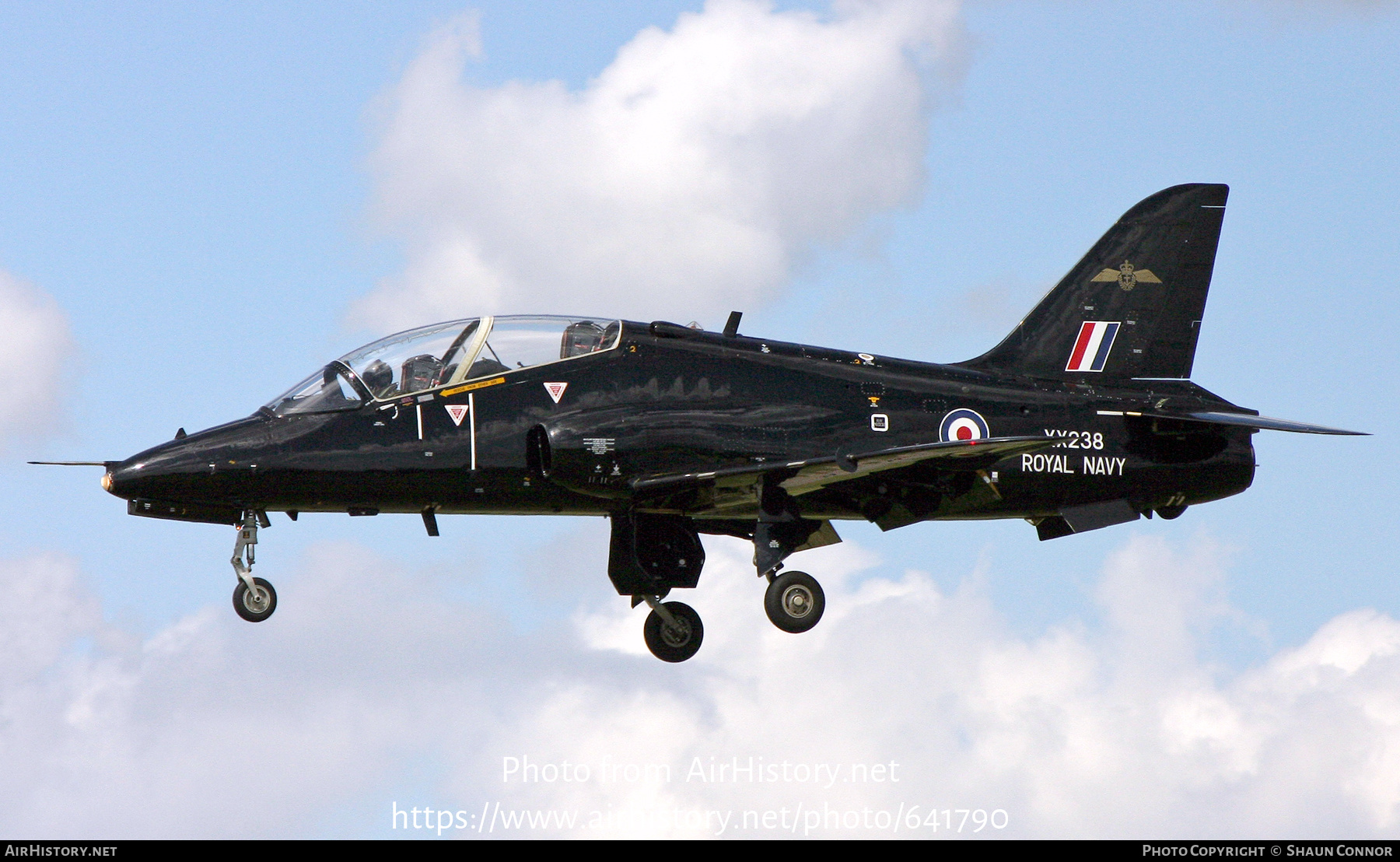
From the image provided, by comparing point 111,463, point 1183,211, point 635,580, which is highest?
point 1183,211

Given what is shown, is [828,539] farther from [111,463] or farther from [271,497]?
[111,463]

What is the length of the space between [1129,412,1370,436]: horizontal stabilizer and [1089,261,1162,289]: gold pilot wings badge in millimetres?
2496

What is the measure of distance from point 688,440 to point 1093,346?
21.6 ft

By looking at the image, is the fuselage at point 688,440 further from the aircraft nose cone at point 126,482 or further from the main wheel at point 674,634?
the main wheel at point 674,634

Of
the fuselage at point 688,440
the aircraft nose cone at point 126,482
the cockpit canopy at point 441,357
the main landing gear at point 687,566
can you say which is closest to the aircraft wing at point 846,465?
the fuselage at point 688,440

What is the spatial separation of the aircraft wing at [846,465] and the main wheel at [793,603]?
1.19m

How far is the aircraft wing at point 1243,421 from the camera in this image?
23.2 m

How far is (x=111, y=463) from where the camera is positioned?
2122cm

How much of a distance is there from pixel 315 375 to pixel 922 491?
784 centimetres

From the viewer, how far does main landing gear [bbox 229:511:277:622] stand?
2133cm

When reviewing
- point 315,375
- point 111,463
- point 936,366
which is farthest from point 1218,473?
point 111,463

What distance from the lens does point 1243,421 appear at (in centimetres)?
2352

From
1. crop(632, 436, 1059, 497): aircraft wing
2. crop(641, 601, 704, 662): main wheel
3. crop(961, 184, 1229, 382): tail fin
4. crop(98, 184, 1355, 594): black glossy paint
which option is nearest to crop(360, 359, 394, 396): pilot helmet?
crop(98, 184, 1355, 594): black glossy paint

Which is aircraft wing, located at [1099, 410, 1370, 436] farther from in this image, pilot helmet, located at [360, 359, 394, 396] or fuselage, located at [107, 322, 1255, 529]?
pilot helmet, located at [360, 359, 394, 396]
